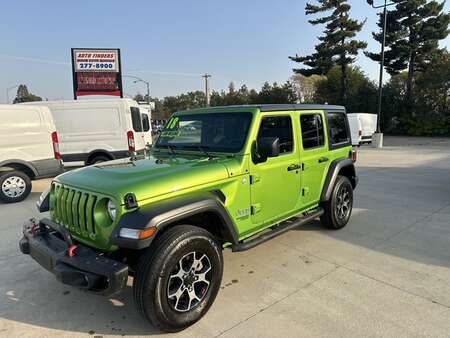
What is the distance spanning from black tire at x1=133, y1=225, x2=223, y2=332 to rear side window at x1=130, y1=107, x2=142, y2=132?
830 centimetres

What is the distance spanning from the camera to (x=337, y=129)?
16.6ft

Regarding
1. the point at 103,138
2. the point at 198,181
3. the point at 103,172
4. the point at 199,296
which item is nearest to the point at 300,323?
the point at 199,296

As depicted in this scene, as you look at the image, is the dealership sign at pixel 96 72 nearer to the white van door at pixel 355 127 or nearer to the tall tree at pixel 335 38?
the white van door at pixel 355 127

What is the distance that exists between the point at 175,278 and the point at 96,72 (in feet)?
59.0

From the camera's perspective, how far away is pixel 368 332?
2705mm

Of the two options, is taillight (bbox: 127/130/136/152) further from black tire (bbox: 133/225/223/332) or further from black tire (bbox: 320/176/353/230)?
black tire (bbox: 133/225/223/332)

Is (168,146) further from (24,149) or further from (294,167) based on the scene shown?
(24,149)

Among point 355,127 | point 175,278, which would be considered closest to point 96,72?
point 355,127

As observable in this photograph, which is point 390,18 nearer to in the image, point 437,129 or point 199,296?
point 437,129

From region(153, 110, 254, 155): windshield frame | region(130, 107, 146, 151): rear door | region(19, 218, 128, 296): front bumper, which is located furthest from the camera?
region(130, 107, 146, 151): rear door

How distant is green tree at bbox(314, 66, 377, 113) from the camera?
1302 inches

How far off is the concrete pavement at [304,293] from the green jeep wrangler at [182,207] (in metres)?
0.44

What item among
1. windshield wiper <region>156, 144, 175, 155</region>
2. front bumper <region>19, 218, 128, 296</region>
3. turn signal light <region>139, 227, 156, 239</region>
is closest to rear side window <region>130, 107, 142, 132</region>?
windshield wiper <region>156, 144, 175, 155</region>

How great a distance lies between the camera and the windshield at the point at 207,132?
3.57 meters
